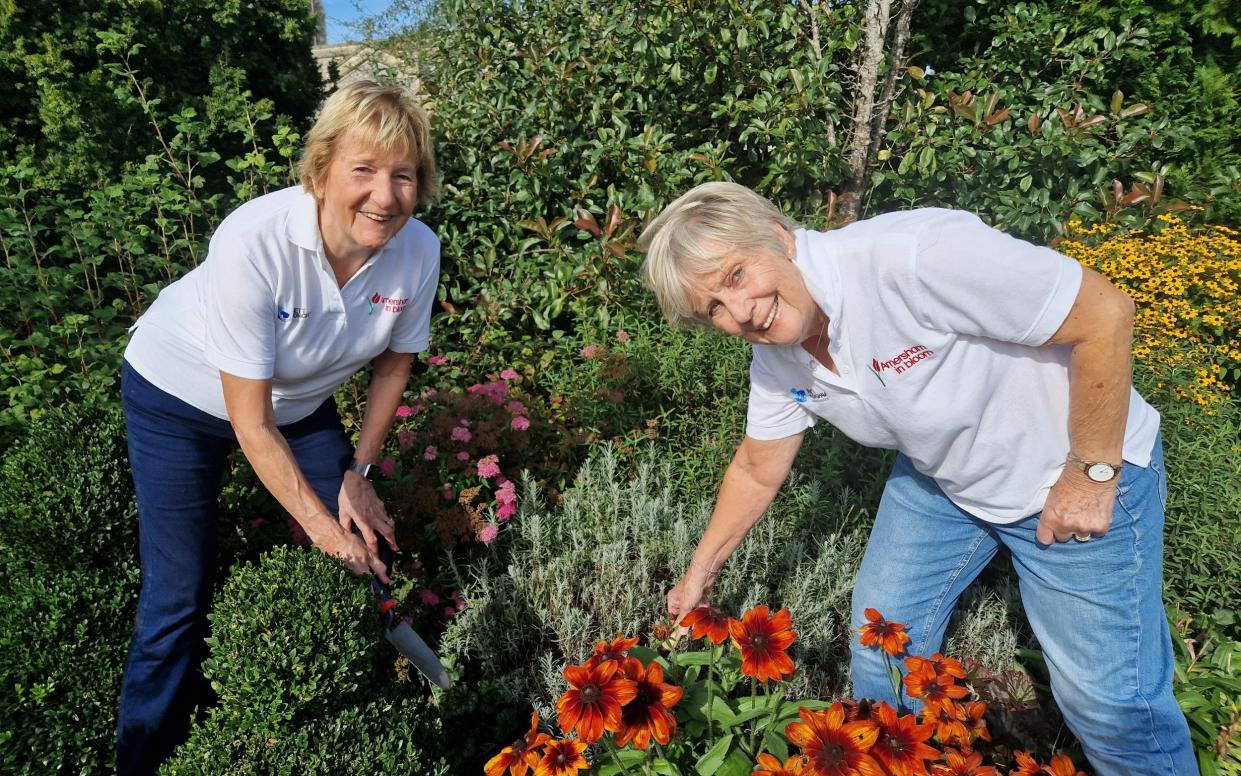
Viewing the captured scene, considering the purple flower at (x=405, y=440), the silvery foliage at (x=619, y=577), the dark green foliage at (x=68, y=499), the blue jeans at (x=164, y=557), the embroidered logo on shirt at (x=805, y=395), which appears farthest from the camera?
the purple flower at (x=405, y=440)

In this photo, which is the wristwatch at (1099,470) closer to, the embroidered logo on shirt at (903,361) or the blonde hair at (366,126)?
the embroidered logo on shirt at (903,361)

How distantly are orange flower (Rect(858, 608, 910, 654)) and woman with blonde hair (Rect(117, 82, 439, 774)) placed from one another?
4.35 feet

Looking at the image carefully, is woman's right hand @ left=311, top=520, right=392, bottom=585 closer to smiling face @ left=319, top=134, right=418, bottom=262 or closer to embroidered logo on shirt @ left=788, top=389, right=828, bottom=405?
smiling face @ left=319, top=134, right=418, bottom=262

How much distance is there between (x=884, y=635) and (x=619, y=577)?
1.23 metres

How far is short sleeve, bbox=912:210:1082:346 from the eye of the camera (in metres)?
1.55

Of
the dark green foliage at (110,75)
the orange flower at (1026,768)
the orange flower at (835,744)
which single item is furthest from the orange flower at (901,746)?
the dark green foliage at (110,75)

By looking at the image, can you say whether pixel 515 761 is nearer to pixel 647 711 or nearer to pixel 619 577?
pixel 647 711

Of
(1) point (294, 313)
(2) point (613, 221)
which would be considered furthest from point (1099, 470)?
(2) point (613, 221)

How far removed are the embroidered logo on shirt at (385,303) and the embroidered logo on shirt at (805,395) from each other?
116 centimetres

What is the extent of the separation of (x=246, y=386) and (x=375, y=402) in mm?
582

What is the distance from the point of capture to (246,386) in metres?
2.04

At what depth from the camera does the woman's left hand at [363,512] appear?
2.41 meters

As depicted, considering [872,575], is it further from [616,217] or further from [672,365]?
[616,217]

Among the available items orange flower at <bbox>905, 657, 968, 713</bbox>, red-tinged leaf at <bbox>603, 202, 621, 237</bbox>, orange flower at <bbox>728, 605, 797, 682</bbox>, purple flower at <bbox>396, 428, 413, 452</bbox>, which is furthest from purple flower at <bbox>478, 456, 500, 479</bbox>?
orange flower at <bbox>905, 657, 968, 713</bbox>
